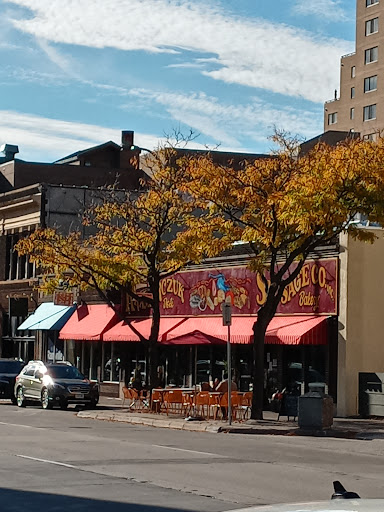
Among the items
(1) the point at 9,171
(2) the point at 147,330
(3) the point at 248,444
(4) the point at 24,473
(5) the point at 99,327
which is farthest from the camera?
(1) the point at 9,171

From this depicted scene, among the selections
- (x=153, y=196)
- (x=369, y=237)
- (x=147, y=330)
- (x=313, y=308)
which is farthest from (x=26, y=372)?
(x=369, y=237)

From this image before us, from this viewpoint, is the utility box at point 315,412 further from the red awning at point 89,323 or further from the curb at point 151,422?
the red awning at point 89,323

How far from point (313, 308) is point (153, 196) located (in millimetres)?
6230

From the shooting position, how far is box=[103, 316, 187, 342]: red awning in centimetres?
3838

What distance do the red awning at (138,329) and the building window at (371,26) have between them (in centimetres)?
6255

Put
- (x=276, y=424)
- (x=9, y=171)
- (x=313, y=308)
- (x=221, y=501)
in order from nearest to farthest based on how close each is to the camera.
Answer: (x=221, y=501)
(x=276, y=424)
(x=313, y=308)
(x=9, y=171)

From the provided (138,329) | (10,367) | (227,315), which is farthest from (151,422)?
(10,367)

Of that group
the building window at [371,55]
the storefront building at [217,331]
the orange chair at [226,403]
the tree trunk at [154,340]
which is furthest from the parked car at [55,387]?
the building window at [371,55]

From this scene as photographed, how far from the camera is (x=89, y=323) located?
142 feet

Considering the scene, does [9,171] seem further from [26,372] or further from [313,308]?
[313,308]

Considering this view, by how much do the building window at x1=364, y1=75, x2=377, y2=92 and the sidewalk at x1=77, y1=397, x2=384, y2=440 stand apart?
71.4 meters

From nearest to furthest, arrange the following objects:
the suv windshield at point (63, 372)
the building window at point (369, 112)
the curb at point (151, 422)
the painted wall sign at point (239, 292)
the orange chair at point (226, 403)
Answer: the curb at point (151, 422)
the orange chair at point (226, 403)
the painted wall sign at point (239, 292)
the suv windshield at point (63, 372)
the building window at point (369, 112)

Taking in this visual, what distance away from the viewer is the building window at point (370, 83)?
321ft

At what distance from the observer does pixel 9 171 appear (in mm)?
67562
